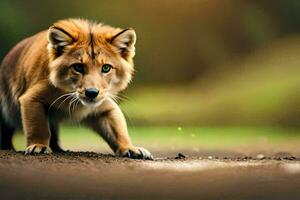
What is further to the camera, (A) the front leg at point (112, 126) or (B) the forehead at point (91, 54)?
(A) the front leg at point (112, 126)

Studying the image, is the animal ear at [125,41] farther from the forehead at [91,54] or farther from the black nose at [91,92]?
the black nose at [91,92]

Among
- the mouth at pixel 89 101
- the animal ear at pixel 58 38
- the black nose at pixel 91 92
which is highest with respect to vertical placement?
the animal ear at pixel 58 38

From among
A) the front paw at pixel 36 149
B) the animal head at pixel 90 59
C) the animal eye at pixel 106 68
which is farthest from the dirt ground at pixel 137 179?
the animal eye at pixel 106 68

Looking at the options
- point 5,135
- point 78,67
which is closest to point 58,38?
point 78,67

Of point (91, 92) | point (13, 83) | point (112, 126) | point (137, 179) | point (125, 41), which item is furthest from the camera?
point (13, 83)

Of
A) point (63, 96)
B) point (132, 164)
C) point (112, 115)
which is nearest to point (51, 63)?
point (63, 96)

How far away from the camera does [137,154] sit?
4.19 meters

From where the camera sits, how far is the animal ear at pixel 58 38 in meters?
4.19

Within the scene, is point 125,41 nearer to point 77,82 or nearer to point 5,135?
point 77,82

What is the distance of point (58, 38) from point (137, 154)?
0.80m

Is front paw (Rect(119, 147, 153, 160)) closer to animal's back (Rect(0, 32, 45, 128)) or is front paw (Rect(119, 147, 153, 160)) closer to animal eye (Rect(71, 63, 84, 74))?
animal eye (Rect(71, 63, 84, 74))

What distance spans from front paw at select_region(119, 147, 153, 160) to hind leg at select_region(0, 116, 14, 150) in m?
1.02

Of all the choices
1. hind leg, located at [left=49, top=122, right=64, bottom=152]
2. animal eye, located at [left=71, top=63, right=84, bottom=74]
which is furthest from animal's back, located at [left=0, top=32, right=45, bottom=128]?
animal eye, located at [left=71, top=63, right=84, bottom=74]

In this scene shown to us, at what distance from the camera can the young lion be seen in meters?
4.11
